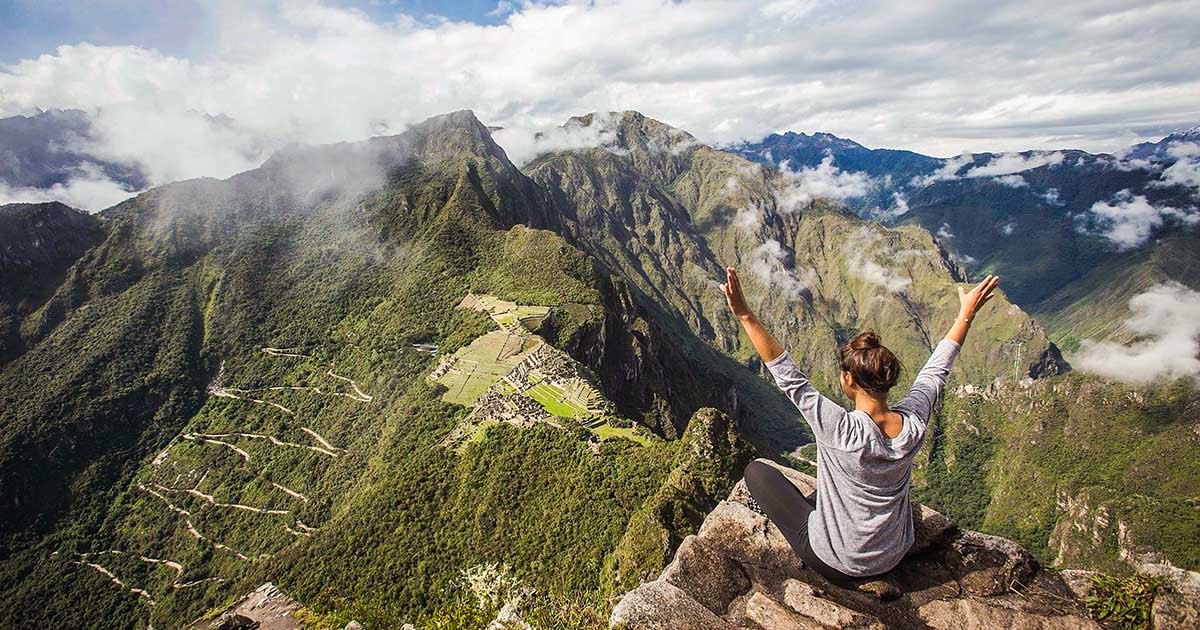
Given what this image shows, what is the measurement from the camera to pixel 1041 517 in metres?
146

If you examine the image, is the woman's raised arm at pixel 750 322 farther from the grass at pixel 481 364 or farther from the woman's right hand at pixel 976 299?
the grass at pixel 481 364

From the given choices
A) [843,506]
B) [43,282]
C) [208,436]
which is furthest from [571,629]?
[43,282]

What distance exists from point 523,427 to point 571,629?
54.9 metres

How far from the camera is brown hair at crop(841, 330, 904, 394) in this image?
6.00 metres

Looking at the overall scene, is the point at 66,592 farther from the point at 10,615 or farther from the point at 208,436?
the point at 208,436

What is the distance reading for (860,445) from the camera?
20.4ft

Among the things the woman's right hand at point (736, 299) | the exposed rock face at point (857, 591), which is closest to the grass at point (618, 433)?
the exposed rock face at point (857, 591)

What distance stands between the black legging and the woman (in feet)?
0.06

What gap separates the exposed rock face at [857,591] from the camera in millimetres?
7023

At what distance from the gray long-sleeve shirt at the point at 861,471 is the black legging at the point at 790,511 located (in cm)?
18

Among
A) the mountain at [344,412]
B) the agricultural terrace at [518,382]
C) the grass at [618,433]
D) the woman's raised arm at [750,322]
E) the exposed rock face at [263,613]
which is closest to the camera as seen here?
the woman's raised arm at [750,322]

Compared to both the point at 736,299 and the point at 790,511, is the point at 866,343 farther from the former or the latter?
the point at 790,511

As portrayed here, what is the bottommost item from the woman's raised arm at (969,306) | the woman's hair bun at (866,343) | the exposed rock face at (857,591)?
the exposed rock face at (857,591)

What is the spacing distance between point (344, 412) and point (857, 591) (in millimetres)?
93509
